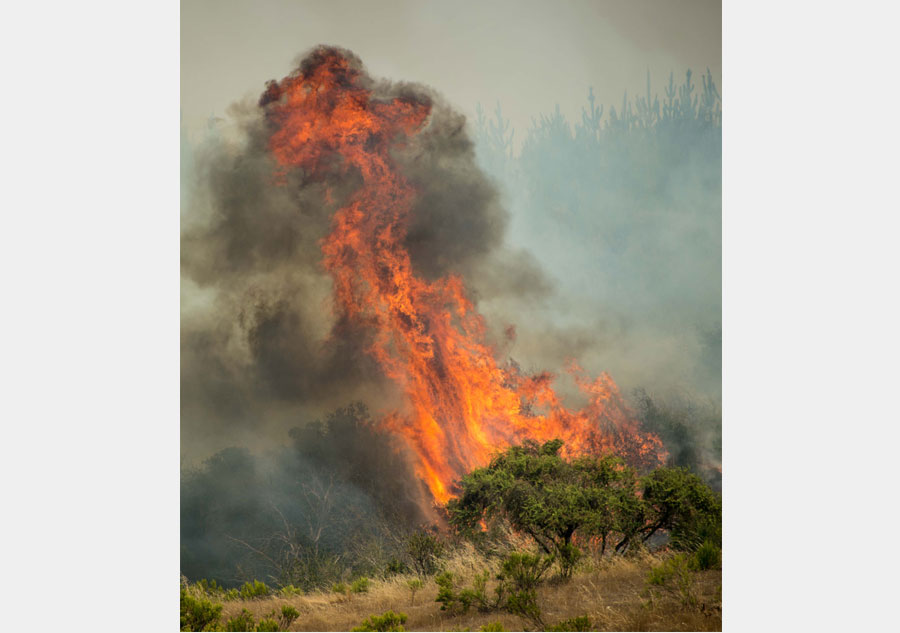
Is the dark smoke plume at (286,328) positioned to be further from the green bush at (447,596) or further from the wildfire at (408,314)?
the green bush at (447,596)

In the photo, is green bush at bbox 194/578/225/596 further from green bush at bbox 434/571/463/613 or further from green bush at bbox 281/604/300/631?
green bush at bbox 434/571/463/613

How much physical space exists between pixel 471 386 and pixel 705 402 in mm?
1992

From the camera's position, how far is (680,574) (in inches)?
200

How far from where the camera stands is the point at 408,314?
20.2ft

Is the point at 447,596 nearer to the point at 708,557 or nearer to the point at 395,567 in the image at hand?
the point at 395,567

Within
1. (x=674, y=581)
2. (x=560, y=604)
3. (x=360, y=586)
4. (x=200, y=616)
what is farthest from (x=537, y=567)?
(x=200, y=616)

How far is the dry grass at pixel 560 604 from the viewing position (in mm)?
4945

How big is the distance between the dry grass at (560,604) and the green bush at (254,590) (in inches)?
2.7

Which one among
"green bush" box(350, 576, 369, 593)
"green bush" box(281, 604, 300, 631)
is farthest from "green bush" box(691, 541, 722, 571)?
"green bush" box(281, 604, 300, 631)

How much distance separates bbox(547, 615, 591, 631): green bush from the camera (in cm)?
490
